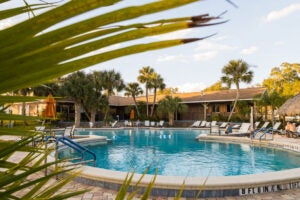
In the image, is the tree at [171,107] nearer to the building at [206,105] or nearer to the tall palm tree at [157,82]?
the building at [206,105]

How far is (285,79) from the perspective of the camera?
141 ft

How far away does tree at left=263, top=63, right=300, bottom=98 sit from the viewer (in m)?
40.1

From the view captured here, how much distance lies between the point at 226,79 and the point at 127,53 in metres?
36.0

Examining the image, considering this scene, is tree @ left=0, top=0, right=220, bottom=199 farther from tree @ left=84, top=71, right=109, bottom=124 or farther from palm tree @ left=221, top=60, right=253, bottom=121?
palm tree @ left=221, top=60, right=253, bottom=121

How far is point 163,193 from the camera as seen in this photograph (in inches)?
226

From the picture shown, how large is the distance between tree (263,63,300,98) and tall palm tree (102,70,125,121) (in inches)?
955

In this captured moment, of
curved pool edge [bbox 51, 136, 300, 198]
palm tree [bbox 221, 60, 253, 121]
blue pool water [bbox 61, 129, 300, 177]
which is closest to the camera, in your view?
curved pool edge [bbox 51, 136, 300, 198]

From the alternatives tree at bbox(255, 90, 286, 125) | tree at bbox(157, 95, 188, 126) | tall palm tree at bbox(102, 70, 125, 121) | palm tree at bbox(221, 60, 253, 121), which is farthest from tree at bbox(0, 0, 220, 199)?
palm tree at bbox(221, 60, 253, 121)

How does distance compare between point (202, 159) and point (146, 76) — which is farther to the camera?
point (146, 76)

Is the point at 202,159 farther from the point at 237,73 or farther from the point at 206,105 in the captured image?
the point at 237,73

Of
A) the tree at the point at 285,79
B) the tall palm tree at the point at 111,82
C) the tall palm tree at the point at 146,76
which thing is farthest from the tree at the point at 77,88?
the tree at the point at 285,79

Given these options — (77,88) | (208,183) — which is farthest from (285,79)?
(208,183)

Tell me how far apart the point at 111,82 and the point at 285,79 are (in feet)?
95.8

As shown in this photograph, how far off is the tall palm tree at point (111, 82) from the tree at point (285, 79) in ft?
79.6
